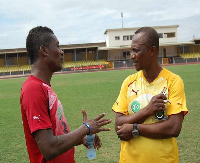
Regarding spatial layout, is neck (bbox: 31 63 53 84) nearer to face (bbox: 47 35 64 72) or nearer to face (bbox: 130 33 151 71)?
face (bbox: 47 35 64 72)

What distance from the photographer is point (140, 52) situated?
2.76 m

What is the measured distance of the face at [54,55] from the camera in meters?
2.37

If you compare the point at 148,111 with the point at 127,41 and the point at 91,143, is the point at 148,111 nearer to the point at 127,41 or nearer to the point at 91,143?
the point at 91,143

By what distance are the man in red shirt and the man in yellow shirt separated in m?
0.45

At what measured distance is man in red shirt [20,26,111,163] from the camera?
207 cm

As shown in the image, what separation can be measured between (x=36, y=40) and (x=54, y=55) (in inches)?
7.7

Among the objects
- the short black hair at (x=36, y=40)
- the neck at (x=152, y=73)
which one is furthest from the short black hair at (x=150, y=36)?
the short black hair at (x=36, y=40)

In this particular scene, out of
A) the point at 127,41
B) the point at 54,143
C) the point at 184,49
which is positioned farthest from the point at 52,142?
the point at 184,49

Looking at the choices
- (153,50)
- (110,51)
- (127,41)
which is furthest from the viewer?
(127,41)

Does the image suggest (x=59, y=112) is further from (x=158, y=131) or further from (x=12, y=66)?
(x=12, y=66)

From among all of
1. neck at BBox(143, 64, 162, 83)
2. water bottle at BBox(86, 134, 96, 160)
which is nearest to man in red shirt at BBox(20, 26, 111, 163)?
water bottle at BBox(86, 134, 96, 160)

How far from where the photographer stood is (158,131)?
2.57 meters

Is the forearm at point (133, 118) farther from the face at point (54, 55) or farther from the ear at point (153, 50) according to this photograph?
the face at point (54, 55)

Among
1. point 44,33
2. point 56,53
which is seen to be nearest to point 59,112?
point 56,53
